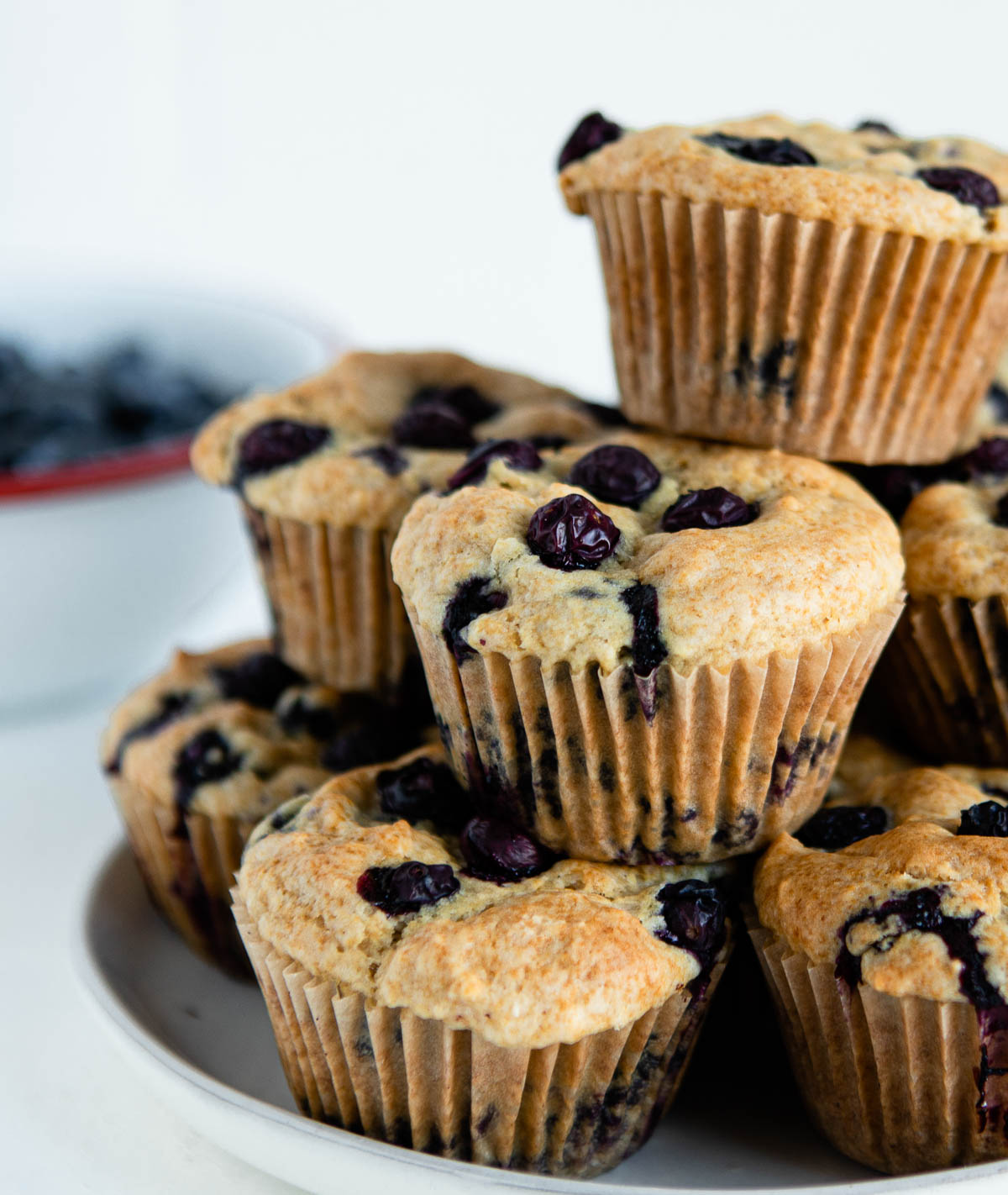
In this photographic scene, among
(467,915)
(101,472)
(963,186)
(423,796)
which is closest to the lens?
(467,915)

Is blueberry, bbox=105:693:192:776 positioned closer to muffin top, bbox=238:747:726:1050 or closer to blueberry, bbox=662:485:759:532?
muffin top, bbox=238:747:726:1050

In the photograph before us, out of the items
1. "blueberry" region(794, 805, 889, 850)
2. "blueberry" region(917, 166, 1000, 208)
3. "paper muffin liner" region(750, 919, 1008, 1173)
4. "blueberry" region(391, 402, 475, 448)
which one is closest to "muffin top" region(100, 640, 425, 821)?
"blueberry" region(391, 402, 475, 448)

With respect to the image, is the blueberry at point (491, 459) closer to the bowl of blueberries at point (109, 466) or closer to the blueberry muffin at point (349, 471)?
the blueberry muffin at point (349, 471)

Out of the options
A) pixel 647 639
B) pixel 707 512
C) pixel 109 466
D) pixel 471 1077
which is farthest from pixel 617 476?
pixel 109 466

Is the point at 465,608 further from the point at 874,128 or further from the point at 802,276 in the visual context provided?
the point at 874,128

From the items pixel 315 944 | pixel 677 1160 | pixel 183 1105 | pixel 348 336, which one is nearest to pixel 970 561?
pixel 677 1160
